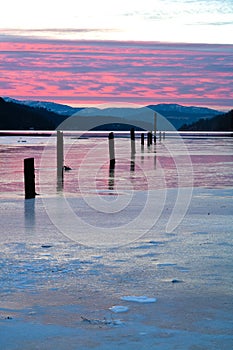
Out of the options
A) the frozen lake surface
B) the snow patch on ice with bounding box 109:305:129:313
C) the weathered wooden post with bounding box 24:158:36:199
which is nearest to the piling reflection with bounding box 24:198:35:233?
the frozen lake surface

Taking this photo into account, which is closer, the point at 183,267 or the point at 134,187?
the point at 183,267

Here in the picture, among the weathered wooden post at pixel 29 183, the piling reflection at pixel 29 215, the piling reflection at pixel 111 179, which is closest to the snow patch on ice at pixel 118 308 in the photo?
the piling reflection at pixel 29 215

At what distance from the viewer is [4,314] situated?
4.62m

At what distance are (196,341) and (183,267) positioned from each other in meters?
2.20

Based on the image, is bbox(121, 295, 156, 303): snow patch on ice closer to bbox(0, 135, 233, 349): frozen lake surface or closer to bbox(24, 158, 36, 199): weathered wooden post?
bbox(0, 135, 233, 349): frozen lake surface

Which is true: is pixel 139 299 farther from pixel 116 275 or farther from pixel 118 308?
pixel 116 275

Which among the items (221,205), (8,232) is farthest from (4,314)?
(221,205)

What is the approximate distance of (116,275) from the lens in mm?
5844

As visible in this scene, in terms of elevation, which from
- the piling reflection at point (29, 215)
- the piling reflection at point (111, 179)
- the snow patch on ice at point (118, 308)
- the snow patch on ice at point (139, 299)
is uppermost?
the piling reflection at point (111, 179)

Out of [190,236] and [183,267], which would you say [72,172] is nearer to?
[190,236]

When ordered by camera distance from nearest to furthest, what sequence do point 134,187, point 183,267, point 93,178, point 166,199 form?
point 183,267, point 166,199, point 134,187, point 93,178

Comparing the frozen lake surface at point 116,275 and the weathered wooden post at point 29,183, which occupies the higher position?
the weathered wooden post at point 29,183

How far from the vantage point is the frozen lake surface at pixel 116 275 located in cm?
420

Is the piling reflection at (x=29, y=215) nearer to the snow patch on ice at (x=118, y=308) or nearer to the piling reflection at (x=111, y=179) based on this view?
the snow patch on ice at (x=118, y=308)
